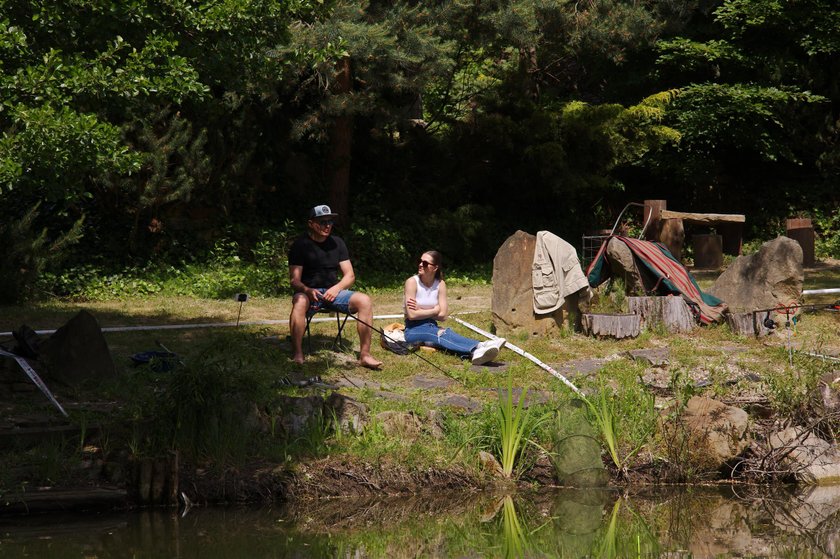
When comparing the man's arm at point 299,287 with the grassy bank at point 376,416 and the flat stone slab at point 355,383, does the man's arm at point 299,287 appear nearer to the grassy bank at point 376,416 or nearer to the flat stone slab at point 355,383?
the grassy bank at point 376,416

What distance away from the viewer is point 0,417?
7.66 metres

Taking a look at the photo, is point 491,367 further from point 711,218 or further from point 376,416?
point 711,218

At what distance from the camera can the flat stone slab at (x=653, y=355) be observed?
9540mm

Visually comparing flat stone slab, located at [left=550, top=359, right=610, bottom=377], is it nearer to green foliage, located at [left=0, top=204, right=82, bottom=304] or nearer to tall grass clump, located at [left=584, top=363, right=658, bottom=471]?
tall grass clump, located at [left=584, top=363, right=658, bottom=471]

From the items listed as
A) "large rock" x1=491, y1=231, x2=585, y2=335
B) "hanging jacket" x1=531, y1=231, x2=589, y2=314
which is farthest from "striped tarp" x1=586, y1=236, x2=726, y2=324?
"large rock" x1=491, y1=231, x2=585, y2=335

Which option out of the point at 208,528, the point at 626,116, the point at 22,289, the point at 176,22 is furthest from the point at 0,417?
the point at 626,116

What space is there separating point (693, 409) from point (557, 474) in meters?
1.10

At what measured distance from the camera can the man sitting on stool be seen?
955 cm

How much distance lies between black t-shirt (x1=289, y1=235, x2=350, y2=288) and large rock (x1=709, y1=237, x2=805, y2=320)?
4.36m


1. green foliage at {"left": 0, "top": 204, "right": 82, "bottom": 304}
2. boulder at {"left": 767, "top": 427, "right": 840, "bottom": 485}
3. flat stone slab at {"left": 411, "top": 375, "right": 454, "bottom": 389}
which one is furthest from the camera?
green foliage at {"left": 0, "top": 204, "right": 82, "bottom": 304}

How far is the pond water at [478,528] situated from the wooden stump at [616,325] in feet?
11.2

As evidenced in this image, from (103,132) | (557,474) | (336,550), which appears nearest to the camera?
(336,550)

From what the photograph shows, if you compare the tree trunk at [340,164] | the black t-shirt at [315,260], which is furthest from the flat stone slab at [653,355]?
the tree trunk at [340,164]

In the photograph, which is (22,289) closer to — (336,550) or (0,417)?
(0,417)
